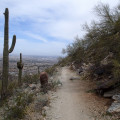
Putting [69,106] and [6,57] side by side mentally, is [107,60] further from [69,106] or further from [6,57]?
[6,57]

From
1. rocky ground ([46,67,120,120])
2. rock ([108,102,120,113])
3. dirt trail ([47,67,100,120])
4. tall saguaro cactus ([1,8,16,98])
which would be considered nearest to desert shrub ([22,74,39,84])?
dirt trail ([47,67,100,120])

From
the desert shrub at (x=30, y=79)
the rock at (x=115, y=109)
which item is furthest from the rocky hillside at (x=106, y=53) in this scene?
the desert shrub at (x=30, y=79)

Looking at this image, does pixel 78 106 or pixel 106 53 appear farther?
pixel 106 53

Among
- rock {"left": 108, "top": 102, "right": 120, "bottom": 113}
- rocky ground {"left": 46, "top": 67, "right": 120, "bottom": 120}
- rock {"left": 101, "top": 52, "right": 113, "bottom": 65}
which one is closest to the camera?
rock {"left": 108, "top": 102, "right": 120, "bottom": 113}

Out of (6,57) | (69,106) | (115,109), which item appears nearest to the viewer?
(115,109)

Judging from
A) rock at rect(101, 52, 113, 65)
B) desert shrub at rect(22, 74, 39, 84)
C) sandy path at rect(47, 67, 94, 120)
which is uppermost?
rock at rect(101, 52, 113, 65)

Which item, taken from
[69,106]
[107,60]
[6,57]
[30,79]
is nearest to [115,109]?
[69,106]

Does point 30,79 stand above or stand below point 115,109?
above

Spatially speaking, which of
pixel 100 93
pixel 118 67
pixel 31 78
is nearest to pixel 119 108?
pixel 118 67

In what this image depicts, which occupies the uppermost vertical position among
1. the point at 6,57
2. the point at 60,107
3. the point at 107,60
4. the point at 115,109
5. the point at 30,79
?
the point at 6,57

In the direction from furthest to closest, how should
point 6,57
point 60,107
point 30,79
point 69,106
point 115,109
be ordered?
1. point 30,79
2. point 6,57
3. point 69,106
4. point 60,107
5. point 115,109

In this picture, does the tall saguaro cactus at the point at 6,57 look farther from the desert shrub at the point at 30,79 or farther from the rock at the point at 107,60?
the rock at the point at 107,60

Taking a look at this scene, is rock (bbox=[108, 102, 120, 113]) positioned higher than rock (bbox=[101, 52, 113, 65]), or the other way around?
rock (bbox=[101, 52, 113, 65])

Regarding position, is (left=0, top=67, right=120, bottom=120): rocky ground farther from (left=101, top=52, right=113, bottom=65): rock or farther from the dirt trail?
(left=101, top=52, right=113, bottom=65): rock
